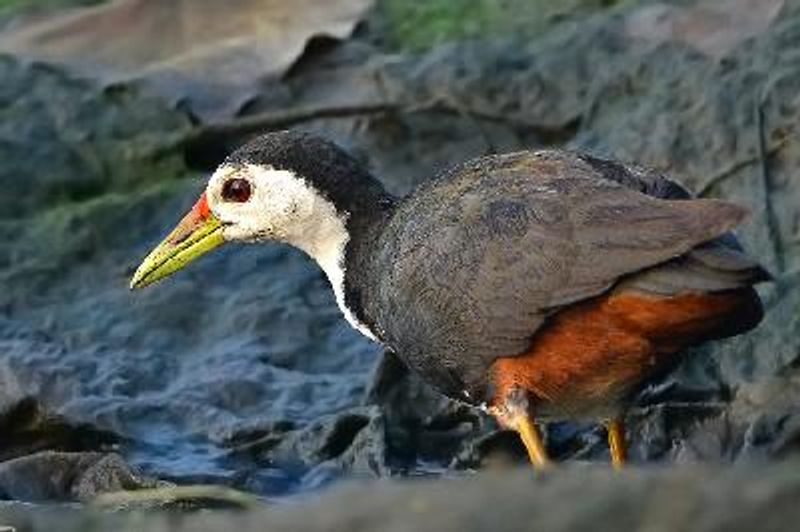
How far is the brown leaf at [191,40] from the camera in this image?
9.00m

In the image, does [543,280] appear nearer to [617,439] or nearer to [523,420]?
[523,420]

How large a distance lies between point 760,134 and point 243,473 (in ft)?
6.60

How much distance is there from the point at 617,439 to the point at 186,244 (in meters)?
1.45

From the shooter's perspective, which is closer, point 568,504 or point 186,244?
point 568,504

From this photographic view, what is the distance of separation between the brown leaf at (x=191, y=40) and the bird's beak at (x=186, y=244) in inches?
84.0

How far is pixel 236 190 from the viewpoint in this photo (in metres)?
6.57

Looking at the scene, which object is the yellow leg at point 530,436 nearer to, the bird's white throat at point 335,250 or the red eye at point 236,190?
the bird's white throat at point 335,250

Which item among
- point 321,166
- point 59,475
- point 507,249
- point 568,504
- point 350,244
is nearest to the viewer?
point 568,504

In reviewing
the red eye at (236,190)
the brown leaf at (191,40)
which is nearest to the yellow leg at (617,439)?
the red eye at (236,190)

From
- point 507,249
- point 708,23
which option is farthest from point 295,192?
point 708,23

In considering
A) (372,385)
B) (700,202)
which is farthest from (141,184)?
(700,202)

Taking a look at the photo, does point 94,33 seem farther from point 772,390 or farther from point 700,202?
point 700,202

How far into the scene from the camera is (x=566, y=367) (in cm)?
563

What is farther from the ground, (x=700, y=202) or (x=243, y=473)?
(x=700, y=202)
